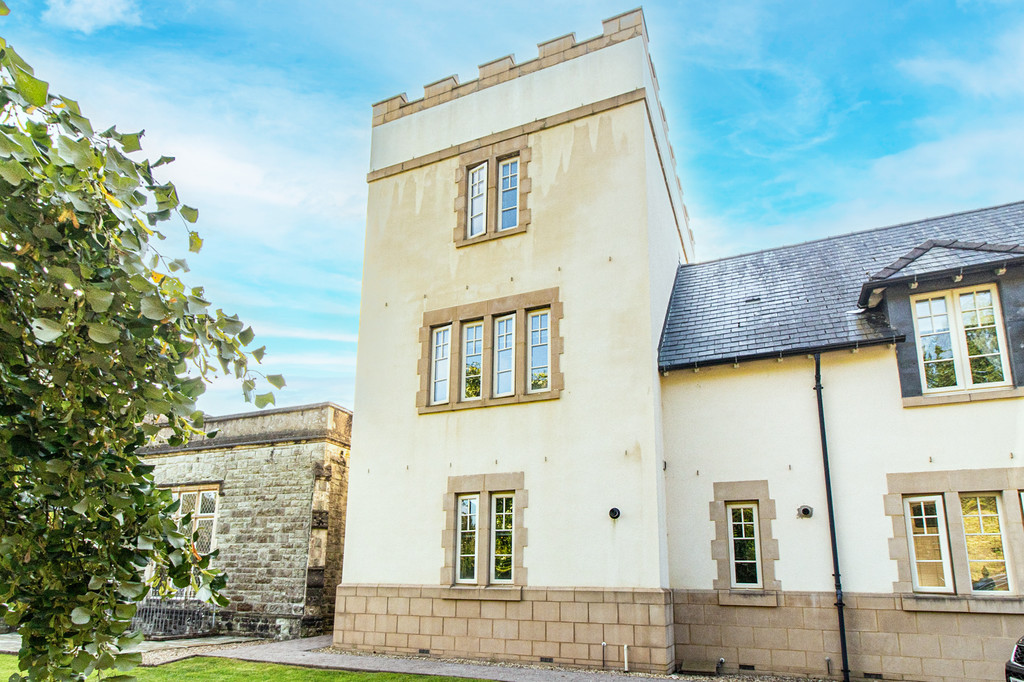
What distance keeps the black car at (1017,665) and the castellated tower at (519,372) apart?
4.14 meters

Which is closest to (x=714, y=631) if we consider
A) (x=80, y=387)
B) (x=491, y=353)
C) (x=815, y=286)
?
(x=491, y=353)

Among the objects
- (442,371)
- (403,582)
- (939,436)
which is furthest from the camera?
(442,371)

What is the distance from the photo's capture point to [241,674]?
10422 millimetres

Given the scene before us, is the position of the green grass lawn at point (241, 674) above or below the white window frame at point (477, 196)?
below

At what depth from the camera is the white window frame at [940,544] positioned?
9.95 metres

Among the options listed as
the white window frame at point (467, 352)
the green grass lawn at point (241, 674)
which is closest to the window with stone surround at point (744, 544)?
the green grass lawn at point (241, 674)

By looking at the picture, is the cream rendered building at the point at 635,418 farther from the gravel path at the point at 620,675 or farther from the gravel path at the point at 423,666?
the gravel path at the point at 423,666

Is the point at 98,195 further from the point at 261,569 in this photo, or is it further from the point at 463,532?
the point at 261,569

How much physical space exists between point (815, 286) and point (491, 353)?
5.90 m

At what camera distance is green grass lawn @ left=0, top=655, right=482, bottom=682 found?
32.6ft

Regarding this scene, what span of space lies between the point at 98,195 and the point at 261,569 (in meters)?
14.6

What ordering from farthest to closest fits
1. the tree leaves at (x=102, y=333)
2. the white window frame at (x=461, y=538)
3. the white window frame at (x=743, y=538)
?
1. the white window frame at (x=461, y=538)
2. the white window frame at (x=743, y=538)
3. the tree leaves at (x=102, y=333)

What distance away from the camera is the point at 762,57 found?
1228 cm

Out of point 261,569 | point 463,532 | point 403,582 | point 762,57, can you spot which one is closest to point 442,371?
point 463,532
